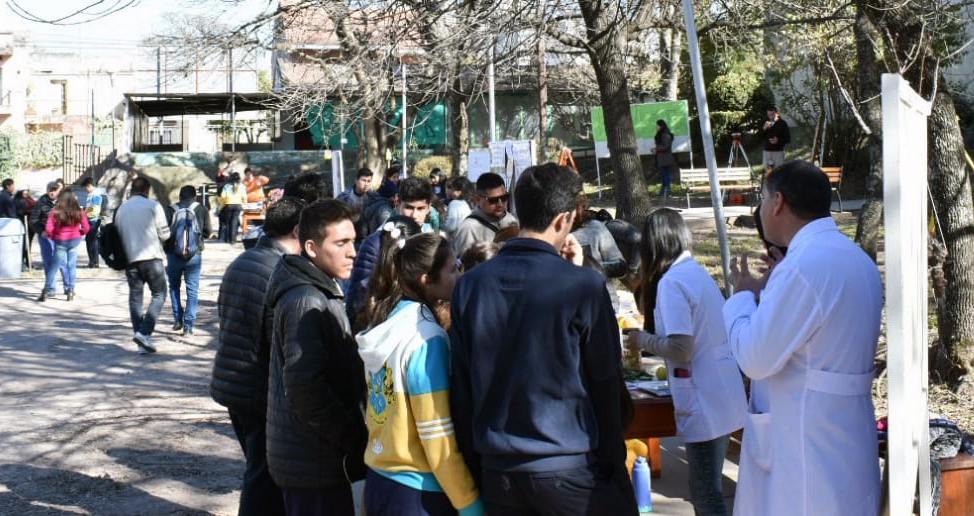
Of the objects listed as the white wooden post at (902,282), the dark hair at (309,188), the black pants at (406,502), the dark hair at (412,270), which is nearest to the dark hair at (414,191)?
the dark hair at (309,188)

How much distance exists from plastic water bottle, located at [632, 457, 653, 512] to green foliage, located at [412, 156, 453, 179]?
94.3 ft

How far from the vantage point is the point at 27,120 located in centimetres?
5962

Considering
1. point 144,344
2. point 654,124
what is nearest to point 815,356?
point 144,344

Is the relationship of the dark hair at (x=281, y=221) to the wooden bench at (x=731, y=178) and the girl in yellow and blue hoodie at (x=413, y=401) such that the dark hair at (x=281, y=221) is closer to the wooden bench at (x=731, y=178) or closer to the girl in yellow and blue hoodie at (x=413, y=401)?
the girl in yellow and blue hoodie at (x=413, y=401)

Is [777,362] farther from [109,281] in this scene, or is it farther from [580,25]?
[109,281]

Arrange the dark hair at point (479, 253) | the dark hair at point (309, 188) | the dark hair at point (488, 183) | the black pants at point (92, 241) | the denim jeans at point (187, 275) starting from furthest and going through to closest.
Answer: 1. the black pants at point (92, 241)
2. the denim jeans at point (187, 275)
3. the dark hair at point (488, 183)
4. the dark hair at point (309, 188)
5. the dark hair at point (479, 253)

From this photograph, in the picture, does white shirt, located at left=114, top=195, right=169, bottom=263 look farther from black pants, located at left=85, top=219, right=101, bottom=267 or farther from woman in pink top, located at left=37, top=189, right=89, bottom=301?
black pants, located at left=85, top=219, right=101, bottom=267

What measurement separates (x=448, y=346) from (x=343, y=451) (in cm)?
82

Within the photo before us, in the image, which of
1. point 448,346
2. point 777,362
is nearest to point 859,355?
point 777,362

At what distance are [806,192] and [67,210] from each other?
14.7m

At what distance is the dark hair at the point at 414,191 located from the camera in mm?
7418

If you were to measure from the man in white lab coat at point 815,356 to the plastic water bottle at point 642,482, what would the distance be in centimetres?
266

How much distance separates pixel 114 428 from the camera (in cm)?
852

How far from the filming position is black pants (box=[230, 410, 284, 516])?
4.73 meters
